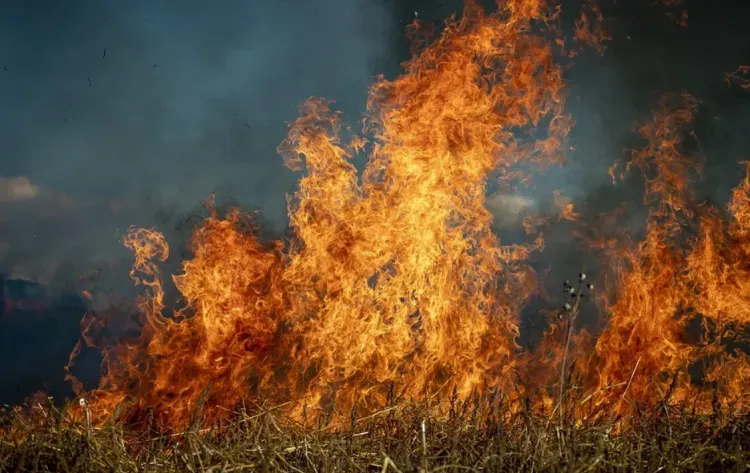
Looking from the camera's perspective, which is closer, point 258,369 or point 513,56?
point 258,369

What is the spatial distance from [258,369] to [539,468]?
310 inches

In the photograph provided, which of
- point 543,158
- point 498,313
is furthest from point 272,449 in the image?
point 543,158

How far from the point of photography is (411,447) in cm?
577

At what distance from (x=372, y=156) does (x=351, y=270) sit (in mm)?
2451

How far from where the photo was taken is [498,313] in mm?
11734

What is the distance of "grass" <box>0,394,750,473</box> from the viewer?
15.4 feet

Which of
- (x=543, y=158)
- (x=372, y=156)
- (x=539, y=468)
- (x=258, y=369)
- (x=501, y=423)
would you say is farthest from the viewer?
(x=543, y=158)

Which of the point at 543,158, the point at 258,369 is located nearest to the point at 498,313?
the point at 543,158

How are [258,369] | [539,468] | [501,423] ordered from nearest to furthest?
1. [539,468]
2. [501,423]
3. [258,369]

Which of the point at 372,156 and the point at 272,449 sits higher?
the point at 372,156

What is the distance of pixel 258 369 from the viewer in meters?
11.4

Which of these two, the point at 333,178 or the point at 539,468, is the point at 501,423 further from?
the point at 333,178

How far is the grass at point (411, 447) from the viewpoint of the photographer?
4680 millimetres

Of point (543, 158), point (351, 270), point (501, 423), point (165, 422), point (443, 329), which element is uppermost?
point (543, 158)
